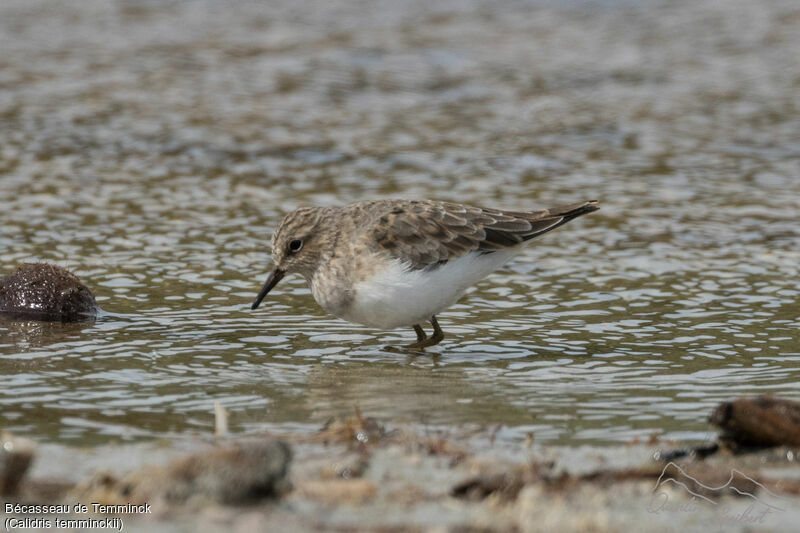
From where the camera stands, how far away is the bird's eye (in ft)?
24.3

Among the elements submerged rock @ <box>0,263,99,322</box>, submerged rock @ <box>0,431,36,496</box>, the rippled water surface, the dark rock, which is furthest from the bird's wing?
submerged rock @ <box>0,431,36,496</box>

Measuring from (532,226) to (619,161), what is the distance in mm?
4227

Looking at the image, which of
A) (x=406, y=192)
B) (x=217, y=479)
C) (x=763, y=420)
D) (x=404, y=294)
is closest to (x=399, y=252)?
(x=404, y=294)

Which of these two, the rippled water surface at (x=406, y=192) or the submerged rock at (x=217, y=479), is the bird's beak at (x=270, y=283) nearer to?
the rippled water surface at (x=406, y=192)

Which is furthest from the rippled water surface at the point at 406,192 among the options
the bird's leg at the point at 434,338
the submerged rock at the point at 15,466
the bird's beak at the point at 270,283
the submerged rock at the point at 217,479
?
the submerged rock at the point at 217,479

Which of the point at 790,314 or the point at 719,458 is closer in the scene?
the point at 719,458

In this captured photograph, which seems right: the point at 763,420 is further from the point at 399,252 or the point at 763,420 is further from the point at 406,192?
the point at 406,192

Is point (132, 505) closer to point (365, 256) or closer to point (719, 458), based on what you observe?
point (719, 458)

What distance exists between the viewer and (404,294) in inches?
273

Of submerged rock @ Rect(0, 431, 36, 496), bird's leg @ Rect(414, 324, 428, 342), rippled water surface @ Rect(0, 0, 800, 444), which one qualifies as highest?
submerged rock @ Rect(0, 431, 36, 496)

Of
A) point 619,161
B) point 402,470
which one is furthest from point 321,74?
point 402,470

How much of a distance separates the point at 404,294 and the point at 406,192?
3631mm

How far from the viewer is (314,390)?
6121mm

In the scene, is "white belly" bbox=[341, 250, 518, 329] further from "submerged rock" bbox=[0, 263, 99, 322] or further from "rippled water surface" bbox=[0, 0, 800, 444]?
"submerged rock" bbox=[0, 263, 99, 322]
